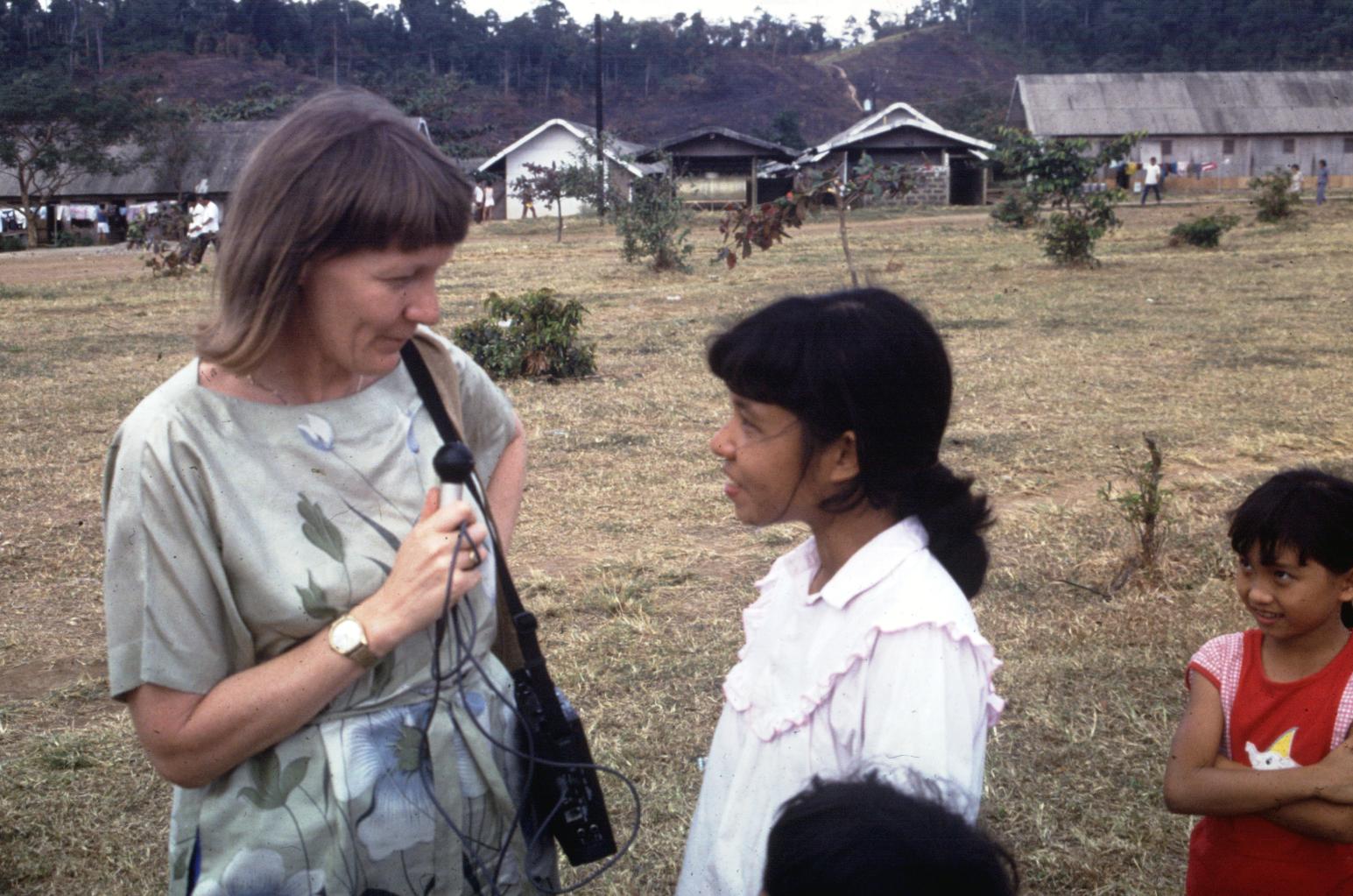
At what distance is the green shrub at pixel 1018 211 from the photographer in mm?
16914

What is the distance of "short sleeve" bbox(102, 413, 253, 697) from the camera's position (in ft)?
4.59

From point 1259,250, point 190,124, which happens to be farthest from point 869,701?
point 190,124

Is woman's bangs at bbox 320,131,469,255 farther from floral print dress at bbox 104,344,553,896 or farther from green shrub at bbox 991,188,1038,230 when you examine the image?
green shrub at bbox 991,188,1038,230

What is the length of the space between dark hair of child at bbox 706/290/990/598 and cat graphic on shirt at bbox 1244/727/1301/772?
772 mm

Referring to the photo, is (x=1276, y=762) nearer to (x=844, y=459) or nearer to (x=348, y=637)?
(x=844, y=459)

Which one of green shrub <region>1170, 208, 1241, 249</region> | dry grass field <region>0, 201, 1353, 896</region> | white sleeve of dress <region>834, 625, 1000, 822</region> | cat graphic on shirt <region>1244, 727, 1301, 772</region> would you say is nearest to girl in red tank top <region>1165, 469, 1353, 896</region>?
→ cat graphic on shirt <region>1244, 727, 1301, 772</region>

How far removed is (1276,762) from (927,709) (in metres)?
0.99

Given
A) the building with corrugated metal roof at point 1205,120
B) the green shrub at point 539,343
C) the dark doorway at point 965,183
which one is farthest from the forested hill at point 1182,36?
the green shrub at point 539,343

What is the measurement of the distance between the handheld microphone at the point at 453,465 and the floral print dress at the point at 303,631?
2.2 inches

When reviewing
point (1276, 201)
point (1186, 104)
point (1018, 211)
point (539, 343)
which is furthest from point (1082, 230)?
point (1186, 104)

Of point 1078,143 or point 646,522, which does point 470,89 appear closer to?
point 1078,143

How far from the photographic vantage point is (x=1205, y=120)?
167 ft

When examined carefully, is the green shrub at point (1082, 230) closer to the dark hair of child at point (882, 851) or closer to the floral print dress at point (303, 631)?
the floral print dress at point (303, 631)

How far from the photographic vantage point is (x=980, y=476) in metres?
5.88
